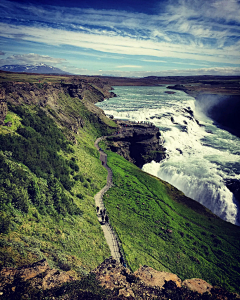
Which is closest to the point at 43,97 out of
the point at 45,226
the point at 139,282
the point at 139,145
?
the point at 139,145

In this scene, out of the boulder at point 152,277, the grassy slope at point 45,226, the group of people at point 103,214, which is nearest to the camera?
the grassy slope at point 45,226

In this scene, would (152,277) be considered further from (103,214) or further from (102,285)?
(103,214)

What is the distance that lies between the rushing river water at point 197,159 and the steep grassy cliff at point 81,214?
8.92 m

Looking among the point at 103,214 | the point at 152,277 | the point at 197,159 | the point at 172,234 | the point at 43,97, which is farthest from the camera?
the point at 197,159

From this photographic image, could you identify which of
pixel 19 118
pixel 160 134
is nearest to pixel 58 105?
pixel 19 118

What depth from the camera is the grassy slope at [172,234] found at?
31078 millimetres

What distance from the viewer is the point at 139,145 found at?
78.4 meters

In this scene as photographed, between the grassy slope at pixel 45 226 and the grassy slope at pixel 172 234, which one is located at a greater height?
the grassy slope at pixel 45 226

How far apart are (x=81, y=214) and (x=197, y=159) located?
54535 millimetres

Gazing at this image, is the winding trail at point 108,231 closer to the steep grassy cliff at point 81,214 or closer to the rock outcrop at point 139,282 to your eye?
the steep grassy cliff at point 81,214

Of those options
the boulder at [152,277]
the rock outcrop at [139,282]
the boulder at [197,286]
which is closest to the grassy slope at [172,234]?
the boulder at [152,277]

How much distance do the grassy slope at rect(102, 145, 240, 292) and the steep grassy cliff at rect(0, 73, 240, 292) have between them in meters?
0.18

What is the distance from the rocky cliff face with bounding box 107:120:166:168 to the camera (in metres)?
76.4

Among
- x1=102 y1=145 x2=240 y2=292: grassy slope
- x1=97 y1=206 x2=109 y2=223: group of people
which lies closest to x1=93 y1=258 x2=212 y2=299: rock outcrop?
x1=102 y1=145 x2=240 y2=292: grassy slope
